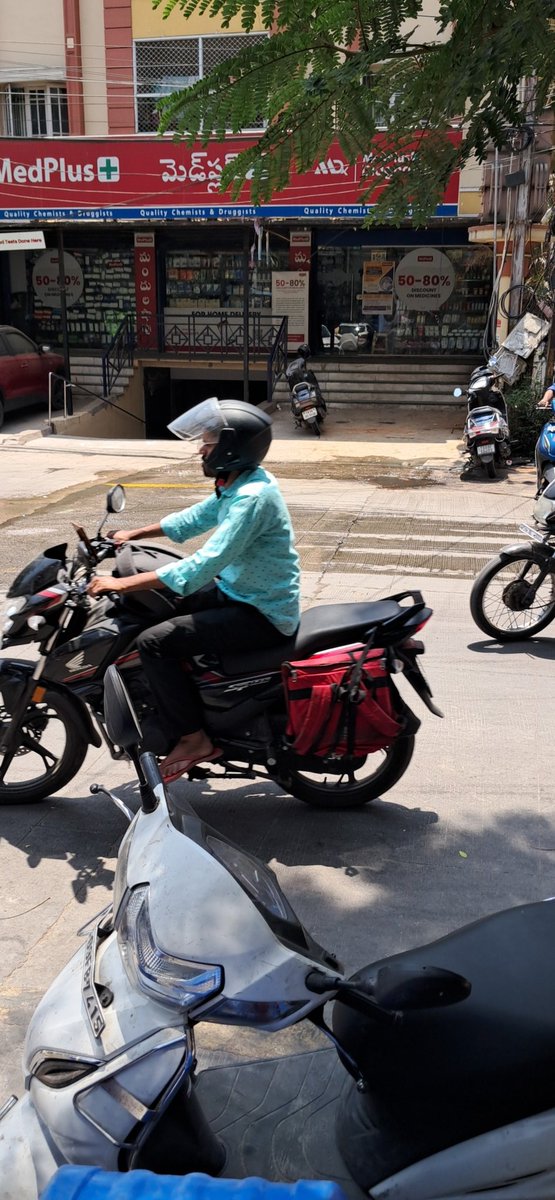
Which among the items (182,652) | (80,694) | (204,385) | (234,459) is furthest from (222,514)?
(204,385)

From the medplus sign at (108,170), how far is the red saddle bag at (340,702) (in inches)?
616

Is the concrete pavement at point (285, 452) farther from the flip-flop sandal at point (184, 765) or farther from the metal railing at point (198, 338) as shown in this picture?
the flip-flop sandal at point (184, 765)

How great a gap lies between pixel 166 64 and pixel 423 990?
21.4m

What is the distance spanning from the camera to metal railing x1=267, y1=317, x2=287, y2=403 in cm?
1811

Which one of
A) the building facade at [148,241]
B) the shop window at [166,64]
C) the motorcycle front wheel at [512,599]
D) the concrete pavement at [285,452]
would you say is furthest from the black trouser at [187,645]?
the shop window at [166,64]

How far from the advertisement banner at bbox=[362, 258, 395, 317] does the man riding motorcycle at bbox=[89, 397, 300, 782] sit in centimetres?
1741

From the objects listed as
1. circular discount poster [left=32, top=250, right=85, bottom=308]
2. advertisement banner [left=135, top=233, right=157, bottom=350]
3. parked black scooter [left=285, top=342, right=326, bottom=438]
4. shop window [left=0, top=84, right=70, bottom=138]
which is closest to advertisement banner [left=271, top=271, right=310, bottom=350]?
advertisement banner [left=135, top=233, right=157, bottom=350]

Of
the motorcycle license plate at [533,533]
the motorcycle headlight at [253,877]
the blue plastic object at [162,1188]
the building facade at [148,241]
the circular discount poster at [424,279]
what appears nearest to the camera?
the blue plastic object at [162,1188]

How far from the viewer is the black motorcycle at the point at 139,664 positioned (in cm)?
400

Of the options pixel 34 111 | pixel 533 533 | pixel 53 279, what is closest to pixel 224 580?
pixel 533 533

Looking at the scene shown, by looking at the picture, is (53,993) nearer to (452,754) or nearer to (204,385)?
(452,754)

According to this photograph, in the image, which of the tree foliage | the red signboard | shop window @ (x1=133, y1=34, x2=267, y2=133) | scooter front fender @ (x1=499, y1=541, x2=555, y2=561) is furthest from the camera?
shop window @ (x1=133, y1=34, x2=267, y2=133)

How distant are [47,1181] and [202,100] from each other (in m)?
3.58

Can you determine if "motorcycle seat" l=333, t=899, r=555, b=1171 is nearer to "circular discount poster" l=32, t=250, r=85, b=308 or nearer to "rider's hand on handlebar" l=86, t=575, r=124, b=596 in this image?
"rider's hand on handlebar" l=86, t=575, r=124, b=596
